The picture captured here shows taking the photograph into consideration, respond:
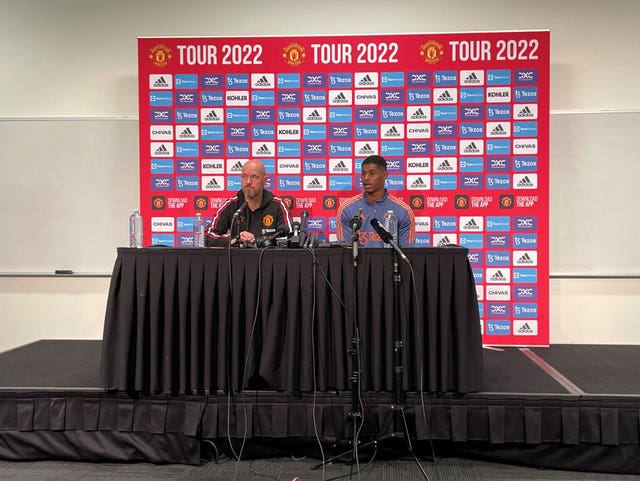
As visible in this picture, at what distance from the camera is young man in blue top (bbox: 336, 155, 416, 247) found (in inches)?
145

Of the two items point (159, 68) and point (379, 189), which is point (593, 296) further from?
point (159, 68)

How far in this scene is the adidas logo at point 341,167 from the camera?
411 centimetres

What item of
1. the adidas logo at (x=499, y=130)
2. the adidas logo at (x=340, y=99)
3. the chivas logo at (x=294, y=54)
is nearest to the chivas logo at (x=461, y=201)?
the adidas logo at (x=499, y=130)

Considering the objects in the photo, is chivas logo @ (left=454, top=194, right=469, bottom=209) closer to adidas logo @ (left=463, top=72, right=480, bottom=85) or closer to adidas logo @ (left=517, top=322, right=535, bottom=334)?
adidas logo @ (left=463, top=72, right=480, bottom=85)

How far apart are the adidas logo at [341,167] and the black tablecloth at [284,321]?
176 cm

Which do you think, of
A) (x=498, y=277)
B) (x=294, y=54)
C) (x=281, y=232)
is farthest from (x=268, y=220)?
(x=498, y=277)

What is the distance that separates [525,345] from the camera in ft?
13.0

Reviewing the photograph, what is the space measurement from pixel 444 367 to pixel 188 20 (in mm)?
3468

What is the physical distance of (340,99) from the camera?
4.09 meters

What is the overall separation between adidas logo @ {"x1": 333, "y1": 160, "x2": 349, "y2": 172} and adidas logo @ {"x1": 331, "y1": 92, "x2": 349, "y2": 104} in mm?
453

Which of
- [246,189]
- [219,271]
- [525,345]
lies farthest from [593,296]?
[219,271]

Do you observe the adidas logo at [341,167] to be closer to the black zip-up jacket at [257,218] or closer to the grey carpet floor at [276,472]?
the black zip-up jacket at [257,218]

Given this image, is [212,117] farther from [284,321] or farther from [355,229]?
[355,229]

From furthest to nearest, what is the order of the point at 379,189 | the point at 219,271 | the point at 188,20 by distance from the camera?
the point at 188,20 < the point at 379,189 < the point at 219,271
